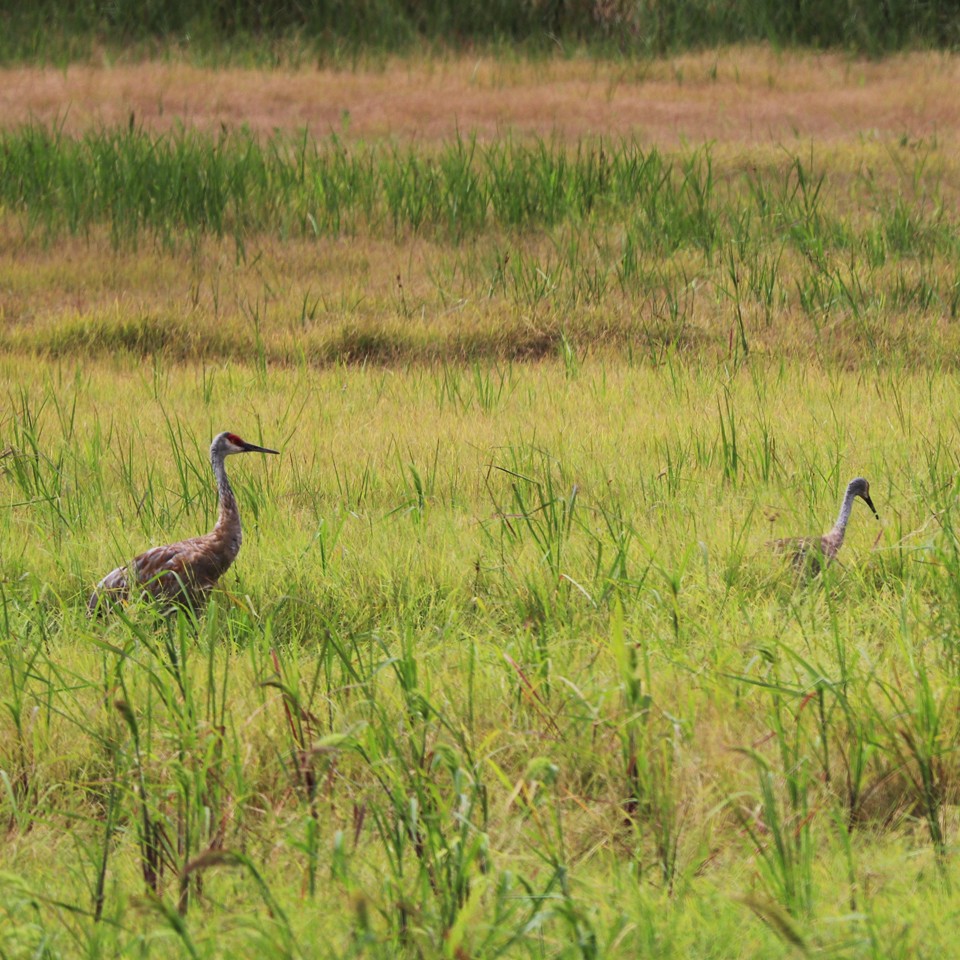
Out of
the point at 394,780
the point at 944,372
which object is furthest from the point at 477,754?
the point at 944,372

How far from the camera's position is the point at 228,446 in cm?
496

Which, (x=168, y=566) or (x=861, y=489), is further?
(x=861, y=489)

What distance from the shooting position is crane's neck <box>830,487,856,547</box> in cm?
438

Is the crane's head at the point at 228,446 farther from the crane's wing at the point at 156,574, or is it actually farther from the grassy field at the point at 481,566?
the crane's wing at the point at 156,574

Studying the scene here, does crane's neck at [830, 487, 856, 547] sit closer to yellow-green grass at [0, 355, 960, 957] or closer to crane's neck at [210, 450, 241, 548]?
yellow-green grass at [0, 355, 960, 957]

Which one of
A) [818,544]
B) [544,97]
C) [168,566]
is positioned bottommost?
[168,566]

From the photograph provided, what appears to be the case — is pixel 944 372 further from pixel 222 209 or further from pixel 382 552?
pixel 222 209

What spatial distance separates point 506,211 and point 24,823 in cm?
750

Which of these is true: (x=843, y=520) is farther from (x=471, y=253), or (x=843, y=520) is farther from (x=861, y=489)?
(x=471, y=253)

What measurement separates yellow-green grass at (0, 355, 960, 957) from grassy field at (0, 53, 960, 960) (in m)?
0.02

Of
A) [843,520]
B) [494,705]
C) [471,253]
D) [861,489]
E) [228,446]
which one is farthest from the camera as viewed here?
[471,253]

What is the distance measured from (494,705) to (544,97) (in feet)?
38.7

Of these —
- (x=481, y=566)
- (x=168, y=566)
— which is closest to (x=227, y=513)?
(x=168, y=566)

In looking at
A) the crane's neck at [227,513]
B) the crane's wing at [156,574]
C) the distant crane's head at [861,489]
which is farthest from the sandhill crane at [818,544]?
the crane's wing at [156,574]
